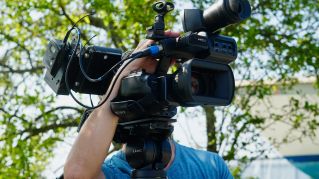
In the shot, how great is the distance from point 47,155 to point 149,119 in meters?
4.10

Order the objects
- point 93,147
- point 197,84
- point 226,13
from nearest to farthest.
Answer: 1. point 226,13
2. point 197,84
3. point 93,147

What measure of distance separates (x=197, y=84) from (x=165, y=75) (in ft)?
0.40

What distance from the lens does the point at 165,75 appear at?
213 cm

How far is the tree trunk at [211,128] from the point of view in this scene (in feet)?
19.4

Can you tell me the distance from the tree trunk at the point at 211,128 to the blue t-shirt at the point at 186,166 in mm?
3256

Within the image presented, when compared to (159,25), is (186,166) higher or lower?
lower

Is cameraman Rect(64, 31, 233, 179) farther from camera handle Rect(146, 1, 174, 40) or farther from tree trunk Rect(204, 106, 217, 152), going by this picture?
tree trunk Rect(204, 106, 217, 152)

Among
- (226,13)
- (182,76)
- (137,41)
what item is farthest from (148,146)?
(137,41)

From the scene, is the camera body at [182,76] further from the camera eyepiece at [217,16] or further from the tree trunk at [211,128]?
the tree trunk at [211,128]

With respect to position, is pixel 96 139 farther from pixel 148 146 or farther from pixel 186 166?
pixel 186 166

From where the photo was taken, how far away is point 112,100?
7.32 ft

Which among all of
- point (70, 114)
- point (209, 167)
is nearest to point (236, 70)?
point (70, 114)

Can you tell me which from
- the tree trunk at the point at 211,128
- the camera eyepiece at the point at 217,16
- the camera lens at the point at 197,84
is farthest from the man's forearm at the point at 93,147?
the tree trunk at the point at 211,128

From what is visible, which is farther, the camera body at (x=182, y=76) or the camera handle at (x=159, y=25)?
the camera handle at (x=159, y=25)
